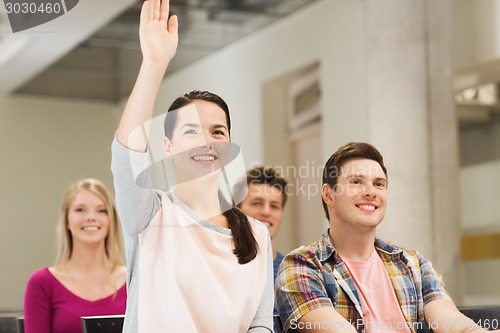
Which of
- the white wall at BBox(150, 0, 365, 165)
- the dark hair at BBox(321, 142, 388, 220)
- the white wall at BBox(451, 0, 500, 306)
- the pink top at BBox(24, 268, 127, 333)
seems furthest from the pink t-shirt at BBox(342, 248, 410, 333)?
the white wall at BBox(451, 0, 500, 306)

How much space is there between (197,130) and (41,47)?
185 inches

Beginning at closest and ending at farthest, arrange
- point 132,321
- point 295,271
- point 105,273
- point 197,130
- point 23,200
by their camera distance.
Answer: point 132,321, point 197,130, point 295,271, point 105,273, point 23,200

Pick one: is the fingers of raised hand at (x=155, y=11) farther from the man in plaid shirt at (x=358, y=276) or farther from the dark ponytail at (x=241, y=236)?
the man in plaid shirt at (x=358, y=276)

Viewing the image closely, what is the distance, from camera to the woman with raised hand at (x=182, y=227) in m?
1.71

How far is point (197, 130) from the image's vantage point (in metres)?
1.90

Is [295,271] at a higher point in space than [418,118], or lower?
lower

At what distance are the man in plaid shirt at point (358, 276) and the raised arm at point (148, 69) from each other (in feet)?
2.75

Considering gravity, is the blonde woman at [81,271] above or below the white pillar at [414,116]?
below

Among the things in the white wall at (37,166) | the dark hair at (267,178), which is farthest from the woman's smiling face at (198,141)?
the white wall at (37,166)

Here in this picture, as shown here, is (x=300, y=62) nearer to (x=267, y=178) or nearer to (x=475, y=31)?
(x=475, y=31)

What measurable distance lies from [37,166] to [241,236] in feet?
16.3

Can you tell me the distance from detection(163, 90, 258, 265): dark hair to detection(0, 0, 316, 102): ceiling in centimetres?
349

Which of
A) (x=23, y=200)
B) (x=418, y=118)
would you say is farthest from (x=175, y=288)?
(x=23, y=200)

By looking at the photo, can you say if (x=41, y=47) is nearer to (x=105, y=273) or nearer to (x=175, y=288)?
(x=105, y=273)
